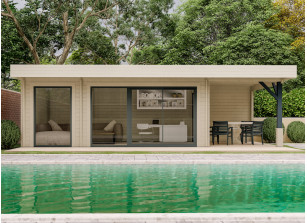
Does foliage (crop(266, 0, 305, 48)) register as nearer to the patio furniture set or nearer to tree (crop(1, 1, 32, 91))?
the patio furniture set

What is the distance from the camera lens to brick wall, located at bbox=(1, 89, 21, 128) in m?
15.7

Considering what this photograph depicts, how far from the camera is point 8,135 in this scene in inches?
529

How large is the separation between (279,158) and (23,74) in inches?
332

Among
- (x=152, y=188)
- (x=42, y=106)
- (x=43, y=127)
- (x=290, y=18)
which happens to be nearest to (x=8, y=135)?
(x=43, y=127)

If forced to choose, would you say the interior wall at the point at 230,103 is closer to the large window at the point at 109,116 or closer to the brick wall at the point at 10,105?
the large window at the point at 109,116

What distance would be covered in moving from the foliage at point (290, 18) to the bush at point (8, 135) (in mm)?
18729

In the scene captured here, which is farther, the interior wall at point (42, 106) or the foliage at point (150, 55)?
the foliage at point (150, 55)

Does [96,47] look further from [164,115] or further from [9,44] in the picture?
[164,115]

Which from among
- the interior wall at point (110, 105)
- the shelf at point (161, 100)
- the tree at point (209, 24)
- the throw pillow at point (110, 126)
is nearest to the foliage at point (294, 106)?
the shelf at point (161, 100)

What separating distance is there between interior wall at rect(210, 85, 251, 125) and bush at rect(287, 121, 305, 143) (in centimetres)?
182

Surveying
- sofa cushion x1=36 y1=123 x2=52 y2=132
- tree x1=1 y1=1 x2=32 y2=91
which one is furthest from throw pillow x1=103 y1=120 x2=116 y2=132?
tree x1=1 y1=1 x2=32 y2=91

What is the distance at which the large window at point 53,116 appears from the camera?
45.3ft

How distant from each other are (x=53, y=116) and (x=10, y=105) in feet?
12.0

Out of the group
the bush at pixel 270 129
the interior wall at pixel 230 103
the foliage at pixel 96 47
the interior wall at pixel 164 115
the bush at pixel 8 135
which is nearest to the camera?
the bush at pixel 8 135
